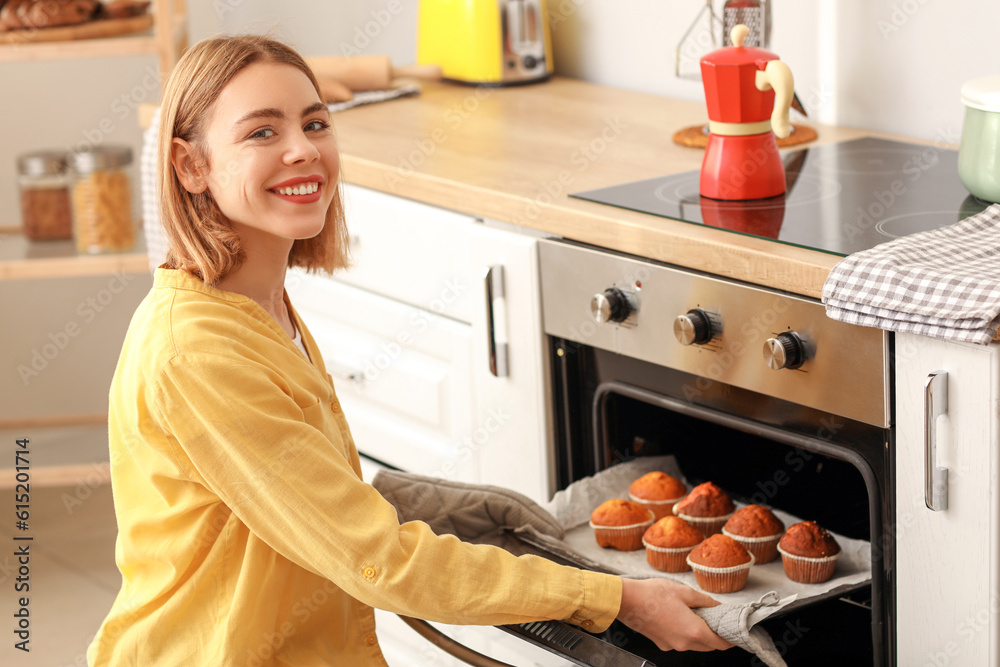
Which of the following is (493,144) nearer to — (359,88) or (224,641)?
(359,88)

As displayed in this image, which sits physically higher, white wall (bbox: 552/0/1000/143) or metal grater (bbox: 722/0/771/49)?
metal grater (bbox: 722/0/771/49)

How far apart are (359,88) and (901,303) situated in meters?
1.50

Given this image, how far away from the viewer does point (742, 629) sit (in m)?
1.09

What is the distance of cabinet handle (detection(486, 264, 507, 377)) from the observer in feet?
5.26

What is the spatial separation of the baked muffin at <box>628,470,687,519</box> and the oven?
0.32ft

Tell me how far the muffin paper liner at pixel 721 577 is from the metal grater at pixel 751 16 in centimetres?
98

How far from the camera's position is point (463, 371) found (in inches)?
68.1

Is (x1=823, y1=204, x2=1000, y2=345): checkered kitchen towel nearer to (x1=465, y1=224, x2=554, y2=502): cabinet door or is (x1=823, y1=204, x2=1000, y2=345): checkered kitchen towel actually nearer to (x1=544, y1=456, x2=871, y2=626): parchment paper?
(x1=544, y1=456, x2=871, y2=626): parchment paper

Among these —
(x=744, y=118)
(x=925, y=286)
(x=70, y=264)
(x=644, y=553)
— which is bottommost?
(x=644, y=553)

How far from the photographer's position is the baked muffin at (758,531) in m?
1.31

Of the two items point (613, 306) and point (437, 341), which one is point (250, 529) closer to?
point (613, 306)

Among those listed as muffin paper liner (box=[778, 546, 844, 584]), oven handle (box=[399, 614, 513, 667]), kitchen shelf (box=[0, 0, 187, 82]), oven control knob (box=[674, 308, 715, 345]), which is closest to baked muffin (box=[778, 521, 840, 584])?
muffin paper liner (box=[778, 546, 844, 584])

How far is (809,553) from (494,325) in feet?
1.87

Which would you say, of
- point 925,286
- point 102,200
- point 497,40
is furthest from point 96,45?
point 925,286
